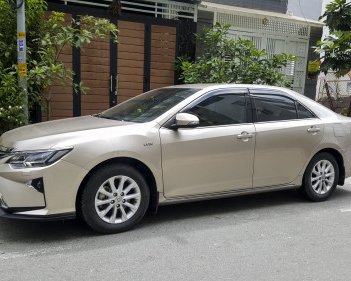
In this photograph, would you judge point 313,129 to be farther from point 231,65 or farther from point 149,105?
point 231,65

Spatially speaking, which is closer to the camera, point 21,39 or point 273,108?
point 273,108

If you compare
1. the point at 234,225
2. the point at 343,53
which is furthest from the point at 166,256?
the point at 343,53

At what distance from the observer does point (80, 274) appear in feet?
11.9

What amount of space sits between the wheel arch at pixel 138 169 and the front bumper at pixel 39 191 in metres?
0.13

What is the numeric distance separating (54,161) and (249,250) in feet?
6.42

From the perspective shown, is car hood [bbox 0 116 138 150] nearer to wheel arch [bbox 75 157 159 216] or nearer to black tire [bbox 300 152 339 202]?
wheel arch [bbox 75 157 159 216]

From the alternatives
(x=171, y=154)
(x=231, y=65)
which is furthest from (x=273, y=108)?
(x=231, y=65)

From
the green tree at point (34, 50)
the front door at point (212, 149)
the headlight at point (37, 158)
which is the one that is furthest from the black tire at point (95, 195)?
the green tree at point (34, 50)

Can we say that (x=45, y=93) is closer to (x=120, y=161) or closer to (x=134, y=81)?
(x=134, y=81)

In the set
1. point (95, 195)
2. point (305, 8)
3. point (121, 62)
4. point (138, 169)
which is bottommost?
point (95, 195)

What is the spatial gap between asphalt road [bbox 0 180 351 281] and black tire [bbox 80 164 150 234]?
9cm

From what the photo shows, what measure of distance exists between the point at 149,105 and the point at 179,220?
134 cm

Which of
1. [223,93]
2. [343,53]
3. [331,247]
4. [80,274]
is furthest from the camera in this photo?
[343,53]

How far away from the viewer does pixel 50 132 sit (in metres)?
4.51
